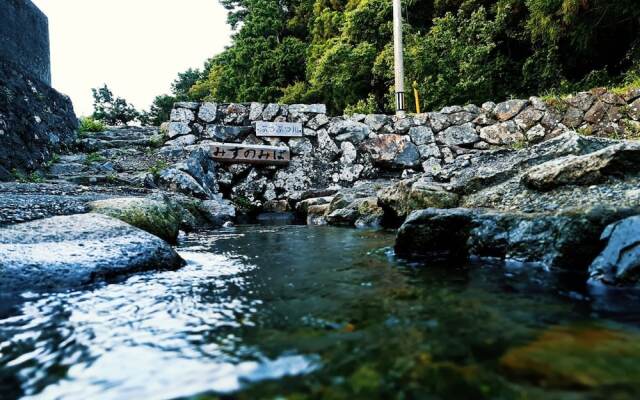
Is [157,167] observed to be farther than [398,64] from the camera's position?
No

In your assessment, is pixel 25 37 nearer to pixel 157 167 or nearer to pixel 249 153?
pixel 157 167

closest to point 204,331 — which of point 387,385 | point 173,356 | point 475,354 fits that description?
point 173,356

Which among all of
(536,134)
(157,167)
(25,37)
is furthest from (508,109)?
(25,37)

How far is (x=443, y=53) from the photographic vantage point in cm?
1170

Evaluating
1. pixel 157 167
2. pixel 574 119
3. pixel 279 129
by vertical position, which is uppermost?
pixel 279 129

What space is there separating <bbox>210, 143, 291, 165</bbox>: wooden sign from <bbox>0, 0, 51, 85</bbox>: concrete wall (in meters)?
3.43

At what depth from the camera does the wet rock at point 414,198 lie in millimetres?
4582

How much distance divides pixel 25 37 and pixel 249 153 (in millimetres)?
4431

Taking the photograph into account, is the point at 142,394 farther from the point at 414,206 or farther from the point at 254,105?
the point at 254,105

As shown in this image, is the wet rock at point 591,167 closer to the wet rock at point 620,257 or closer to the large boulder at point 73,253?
the wet rock at point 620,257

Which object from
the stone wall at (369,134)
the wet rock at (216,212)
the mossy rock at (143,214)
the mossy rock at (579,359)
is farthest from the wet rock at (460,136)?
the mossy rock at (579,359)

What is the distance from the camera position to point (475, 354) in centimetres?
122

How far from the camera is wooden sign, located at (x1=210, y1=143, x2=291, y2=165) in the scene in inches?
339

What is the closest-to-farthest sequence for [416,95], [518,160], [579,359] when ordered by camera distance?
[579,359] < [518,160] < [416,95]
